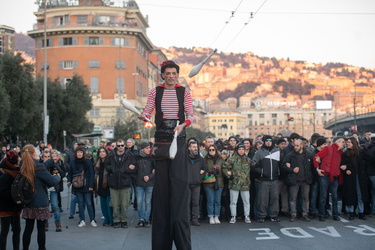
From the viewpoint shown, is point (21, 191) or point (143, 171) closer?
point (21, 191)

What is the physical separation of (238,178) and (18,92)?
2507cm

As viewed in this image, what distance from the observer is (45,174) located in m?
9.62

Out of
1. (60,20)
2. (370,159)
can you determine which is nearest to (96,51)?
(60,20)

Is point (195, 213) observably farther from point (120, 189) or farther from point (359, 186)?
point (359, 186)

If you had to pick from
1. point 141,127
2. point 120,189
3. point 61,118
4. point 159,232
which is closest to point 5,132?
point 61,118

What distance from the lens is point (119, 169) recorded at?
1341 cm

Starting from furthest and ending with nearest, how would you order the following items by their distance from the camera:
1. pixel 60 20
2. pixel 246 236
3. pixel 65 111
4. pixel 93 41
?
pixel 60 20 < pixel 93 41 < pixel 65 111 < pixel 246 236

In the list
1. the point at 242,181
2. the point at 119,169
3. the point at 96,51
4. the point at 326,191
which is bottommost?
the point at 326,191

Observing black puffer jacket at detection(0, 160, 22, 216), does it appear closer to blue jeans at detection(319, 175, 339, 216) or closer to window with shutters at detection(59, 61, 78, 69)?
blue jeans at detection(319, 175, 339, 216)

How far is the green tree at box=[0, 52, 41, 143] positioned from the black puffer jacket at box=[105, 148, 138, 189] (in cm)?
2257

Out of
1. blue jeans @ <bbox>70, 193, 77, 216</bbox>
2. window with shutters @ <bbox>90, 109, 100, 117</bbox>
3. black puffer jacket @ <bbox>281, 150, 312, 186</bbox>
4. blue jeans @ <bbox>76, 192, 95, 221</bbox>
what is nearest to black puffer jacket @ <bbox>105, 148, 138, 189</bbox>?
blue jeans @ <bbox>76, 192, 95, 221</bbox>

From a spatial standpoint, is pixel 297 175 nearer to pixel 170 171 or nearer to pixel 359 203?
pixel 359 203

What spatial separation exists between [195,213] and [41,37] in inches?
2305

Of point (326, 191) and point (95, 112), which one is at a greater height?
point (95, 112)
